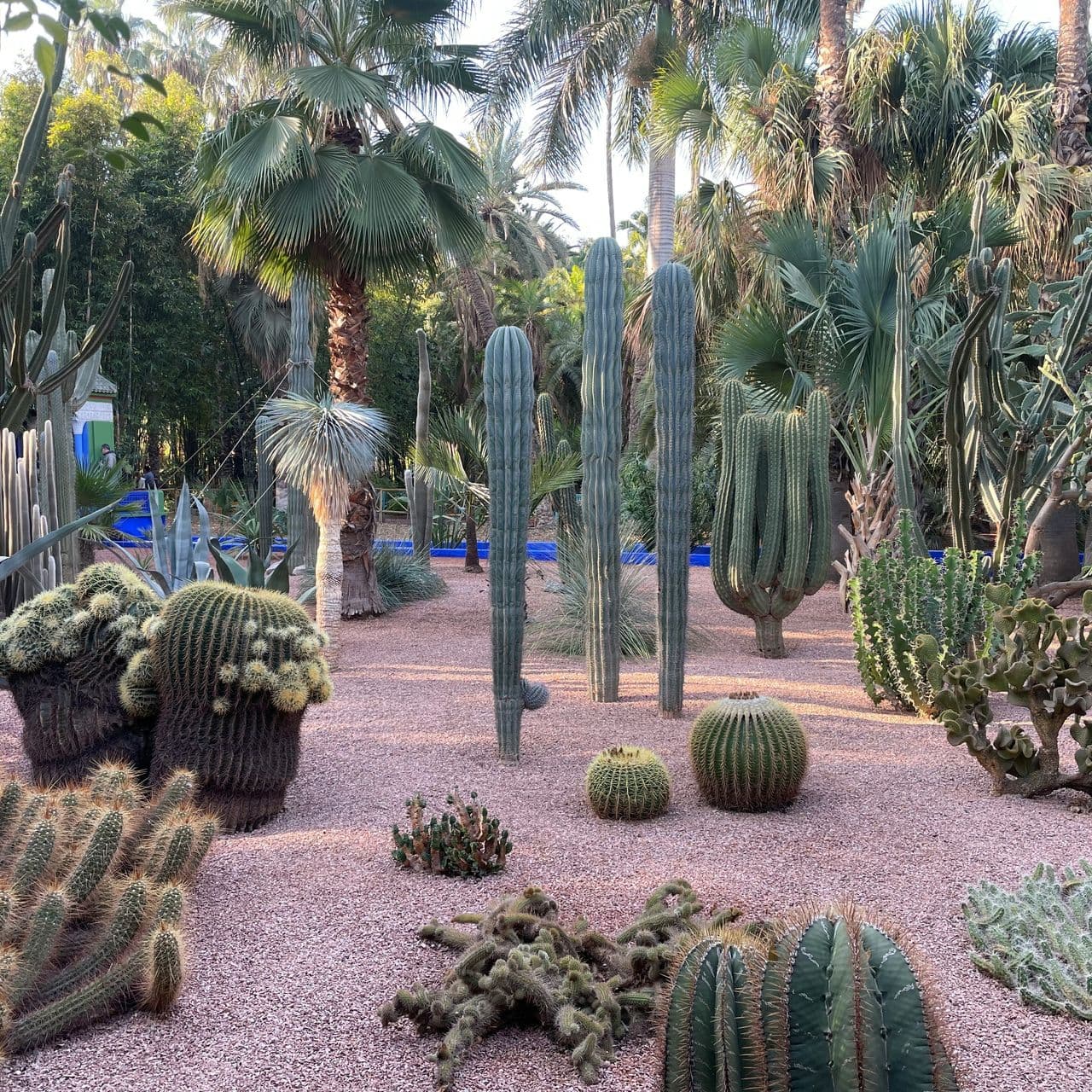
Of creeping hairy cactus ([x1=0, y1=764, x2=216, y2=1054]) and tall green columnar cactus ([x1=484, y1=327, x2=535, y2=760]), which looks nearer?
creeping hairy cactus ([x1=0, y1=764, x2=216, y2=1054])

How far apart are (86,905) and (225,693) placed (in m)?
1.38

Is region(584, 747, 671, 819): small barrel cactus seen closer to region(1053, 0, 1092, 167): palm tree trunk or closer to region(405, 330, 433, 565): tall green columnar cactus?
region(405, 330, 433, 565): tall green columnar cactus

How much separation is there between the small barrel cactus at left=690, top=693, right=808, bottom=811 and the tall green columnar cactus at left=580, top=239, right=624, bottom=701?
7.08ft

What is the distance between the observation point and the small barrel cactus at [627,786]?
4.91 metres

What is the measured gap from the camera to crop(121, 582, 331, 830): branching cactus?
4.64 m

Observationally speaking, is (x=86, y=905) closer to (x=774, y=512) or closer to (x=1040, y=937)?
(x=1040, y=937)

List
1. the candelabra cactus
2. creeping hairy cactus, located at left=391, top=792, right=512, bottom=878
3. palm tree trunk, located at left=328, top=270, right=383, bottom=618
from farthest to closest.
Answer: palm tree trunk, located at left=328, top=270, right=383, bottom=618 < the candelabra cactus < creeping hairy cactus, located at left=391, top=792, right=512, bottom=878

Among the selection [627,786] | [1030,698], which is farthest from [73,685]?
[1030,698]

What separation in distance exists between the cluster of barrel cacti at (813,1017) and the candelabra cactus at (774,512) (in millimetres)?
6755

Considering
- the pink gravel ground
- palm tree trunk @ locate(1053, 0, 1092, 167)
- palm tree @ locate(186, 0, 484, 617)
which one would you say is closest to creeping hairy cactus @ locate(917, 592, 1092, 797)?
the pink gravel ground

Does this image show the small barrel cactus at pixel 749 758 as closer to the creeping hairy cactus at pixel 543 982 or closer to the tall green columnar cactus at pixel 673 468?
the creeping hairy cactus at pixel 543 982

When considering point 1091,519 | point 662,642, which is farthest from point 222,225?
point 1091,519

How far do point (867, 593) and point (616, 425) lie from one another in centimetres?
→ 204

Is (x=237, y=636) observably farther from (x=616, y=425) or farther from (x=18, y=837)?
(x=616, y=425)
